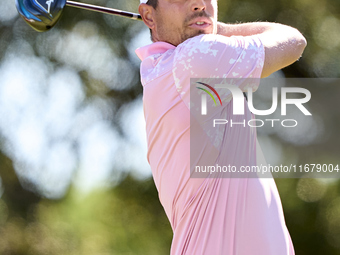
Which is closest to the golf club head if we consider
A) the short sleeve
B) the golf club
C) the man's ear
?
the golf club

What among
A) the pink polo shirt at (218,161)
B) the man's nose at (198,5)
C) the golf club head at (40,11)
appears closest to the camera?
the pink polo shirt at (218,161)

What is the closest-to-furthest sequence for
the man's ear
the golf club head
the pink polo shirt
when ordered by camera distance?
the pink polo shirt → the man's ear → the golf club head

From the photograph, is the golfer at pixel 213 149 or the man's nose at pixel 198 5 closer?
the golfer at pixel 213 149

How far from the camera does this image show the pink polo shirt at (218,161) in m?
1.50

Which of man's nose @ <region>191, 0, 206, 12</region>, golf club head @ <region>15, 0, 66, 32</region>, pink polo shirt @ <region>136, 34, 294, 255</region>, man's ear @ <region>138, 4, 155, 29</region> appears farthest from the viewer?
golf club head @ <region>15, 0, 66, 32</region>

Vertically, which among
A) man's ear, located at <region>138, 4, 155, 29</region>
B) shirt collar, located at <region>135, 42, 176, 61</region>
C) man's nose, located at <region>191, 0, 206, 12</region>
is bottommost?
shirt collar, located at <region>135, 42, 176, 61</region>

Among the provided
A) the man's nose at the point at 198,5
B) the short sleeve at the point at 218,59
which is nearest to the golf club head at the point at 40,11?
the man's nose at the point at 198,5

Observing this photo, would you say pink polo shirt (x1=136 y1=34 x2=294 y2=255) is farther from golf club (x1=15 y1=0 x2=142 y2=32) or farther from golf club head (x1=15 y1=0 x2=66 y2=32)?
golf club head (x1=15 y1=0 x2=66 y2=32)

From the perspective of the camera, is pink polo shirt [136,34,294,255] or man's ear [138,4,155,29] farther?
man's ear [138,4,155,29]

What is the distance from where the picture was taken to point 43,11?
7.37ft

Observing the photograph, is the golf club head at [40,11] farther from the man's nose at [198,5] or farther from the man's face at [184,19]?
the man's nose at [198,5]

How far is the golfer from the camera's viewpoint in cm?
150

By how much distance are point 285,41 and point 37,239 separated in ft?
17.7

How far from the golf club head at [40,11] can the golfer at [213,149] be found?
75cm
